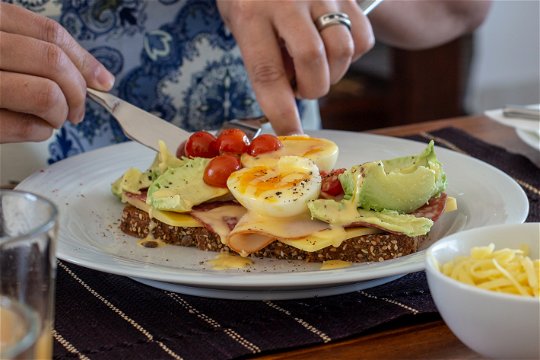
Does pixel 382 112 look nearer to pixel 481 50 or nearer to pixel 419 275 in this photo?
pixel 481 50

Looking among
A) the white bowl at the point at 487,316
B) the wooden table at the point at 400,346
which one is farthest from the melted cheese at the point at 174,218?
the white bowl at the point at 487,316

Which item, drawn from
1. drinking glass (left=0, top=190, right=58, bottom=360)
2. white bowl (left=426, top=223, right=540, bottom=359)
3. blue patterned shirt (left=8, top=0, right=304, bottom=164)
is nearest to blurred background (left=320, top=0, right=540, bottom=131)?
blue patterned shirt (left=8, top=0, right=304, bottom=164)

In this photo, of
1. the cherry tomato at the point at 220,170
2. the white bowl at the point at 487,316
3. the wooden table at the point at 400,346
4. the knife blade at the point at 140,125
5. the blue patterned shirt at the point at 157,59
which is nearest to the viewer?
the white bowl at the point at 487,316

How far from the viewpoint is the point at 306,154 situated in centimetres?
142

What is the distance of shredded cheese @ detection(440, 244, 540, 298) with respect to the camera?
0.90 m

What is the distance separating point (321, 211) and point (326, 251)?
0.07m

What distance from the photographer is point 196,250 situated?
133 cm

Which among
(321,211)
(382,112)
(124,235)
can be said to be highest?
(321,211)

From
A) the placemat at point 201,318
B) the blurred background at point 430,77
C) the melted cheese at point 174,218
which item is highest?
the melted cheese at point 174,218

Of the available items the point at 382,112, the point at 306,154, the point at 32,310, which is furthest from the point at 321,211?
the point at 382,112

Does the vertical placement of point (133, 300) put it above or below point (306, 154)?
below

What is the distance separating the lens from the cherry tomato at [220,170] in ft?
4.33

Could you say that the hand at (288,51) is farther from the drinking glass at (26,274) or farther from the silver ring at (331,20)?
the drinking glass at (26,274)

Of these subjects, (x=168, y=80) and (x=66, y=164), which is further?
(x=168, y=80)
